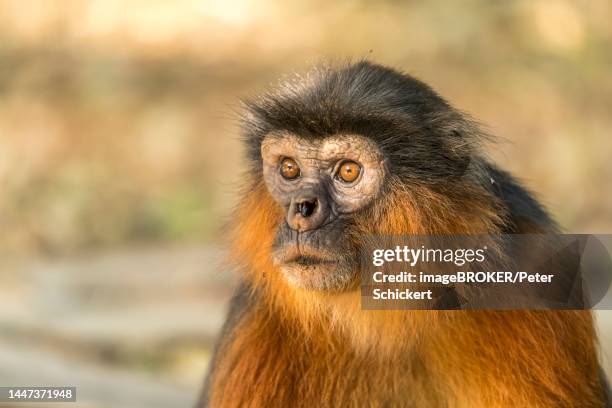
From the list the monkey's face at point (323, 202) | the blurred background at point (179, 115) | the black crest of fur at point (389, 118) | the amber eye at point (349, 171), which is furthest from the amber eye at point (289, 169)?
the blurred background at point (179, 115)

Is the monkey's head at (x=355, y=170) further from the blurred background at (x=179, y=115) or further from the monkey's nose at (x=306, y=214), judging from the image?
the blurred background at (x=179, y=115)

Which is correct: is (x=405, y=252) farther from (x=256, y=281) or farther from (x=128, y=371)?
(x=128, y=371)

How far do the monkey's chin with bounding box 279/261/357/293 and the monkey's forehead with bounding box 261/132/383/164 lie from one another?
600mm

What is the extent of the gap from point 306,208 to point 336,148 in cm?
40

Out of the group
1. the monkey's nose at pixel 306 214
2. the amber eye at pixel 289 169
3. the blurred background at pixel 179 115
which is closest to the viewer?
the monkey's nose at pixel 306 214

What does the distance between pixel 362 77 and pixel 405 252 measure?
102cm

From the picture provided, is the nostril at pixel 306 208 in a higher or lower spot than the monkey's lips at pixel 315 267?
higher

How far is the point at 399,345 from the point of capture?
18.8 feet

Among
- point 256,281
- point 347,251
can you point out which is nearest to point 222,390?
point 256,281

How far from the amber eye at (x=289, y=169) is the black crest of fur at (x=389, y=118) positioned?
0.17 m

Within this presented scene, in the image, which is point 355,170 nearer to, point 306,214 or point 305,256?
point 306,214

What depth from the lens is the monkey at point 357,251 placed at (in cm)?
548

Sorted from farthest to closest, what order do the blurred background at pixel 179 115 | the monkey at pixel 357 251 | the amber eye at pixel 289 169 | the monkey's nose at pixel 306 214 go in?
the blurred background at pixel 179 115 < the amber eye at pixel 289 169 < the monkey at pixel 357 251 < the monkey's nose at pixel 306 214

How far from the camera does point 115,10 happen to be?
16.9m
